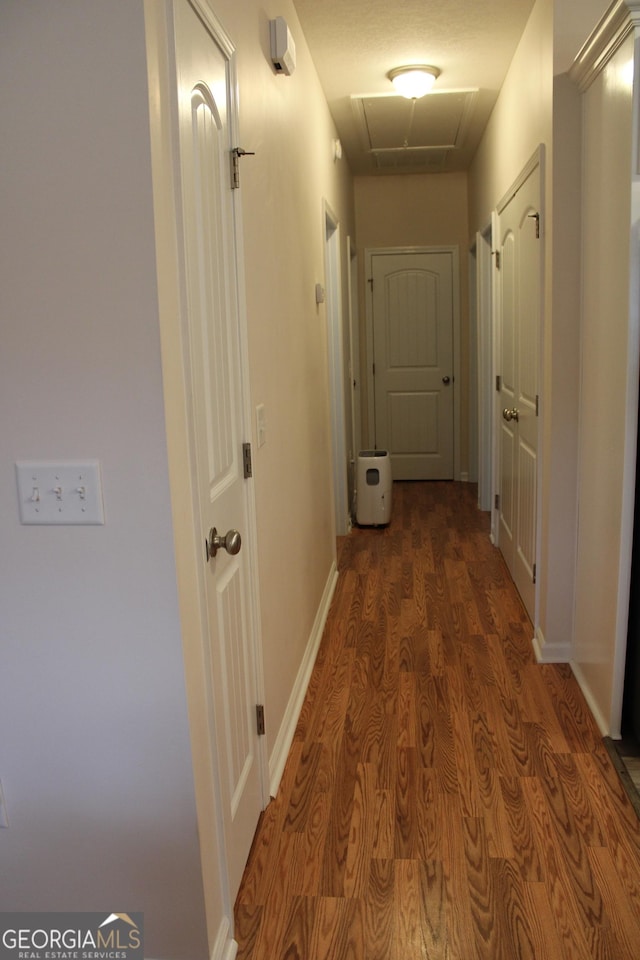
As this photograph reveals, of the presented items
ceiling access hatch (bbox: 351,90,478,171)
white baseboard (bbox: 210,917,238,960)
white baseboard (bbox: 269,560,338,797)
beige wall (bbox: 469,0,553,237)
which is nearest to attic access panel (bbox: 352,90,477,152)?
ceiling access hatch (bbox: 351,90,478,171)

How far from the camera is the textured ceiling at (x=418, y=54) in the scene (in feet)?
10.2

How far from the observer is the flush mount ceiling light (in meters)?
3.81

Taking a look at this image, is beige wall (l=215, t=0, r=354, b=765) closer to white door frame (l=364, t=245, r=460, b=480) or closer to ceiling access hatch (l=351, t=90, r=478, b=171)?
ceiling access hatch (l=351, t=90, r=478, b=171)

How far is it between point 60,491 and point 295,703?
1629 mm

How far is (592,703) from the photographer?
2.76 metres

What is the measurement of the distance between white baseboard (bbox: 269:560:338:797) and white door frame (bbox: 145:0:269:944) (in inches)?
24.9

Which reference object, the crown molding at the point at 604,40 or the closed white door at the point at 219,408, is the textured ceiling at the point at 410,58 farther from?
the closed white door at the point at 219,408

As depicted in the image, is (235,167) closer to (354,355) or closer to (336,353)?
(336,353)

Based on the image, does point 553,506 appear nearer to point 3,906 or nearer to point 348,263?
point 3,906

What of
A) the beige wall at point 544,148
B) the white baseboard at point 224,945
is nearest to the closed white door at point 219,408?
the white baseboard at point 224,945

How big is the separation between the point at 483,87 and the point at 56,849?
4129 mm

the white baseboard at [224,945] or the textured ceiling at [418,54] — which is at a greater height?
the textured ceiling at [418,54]

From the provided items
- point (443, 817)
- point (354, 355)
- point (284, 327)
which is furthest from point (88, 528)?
point (354, 355)

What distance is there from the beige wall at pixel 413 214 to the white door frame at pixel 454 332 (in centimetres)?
4
